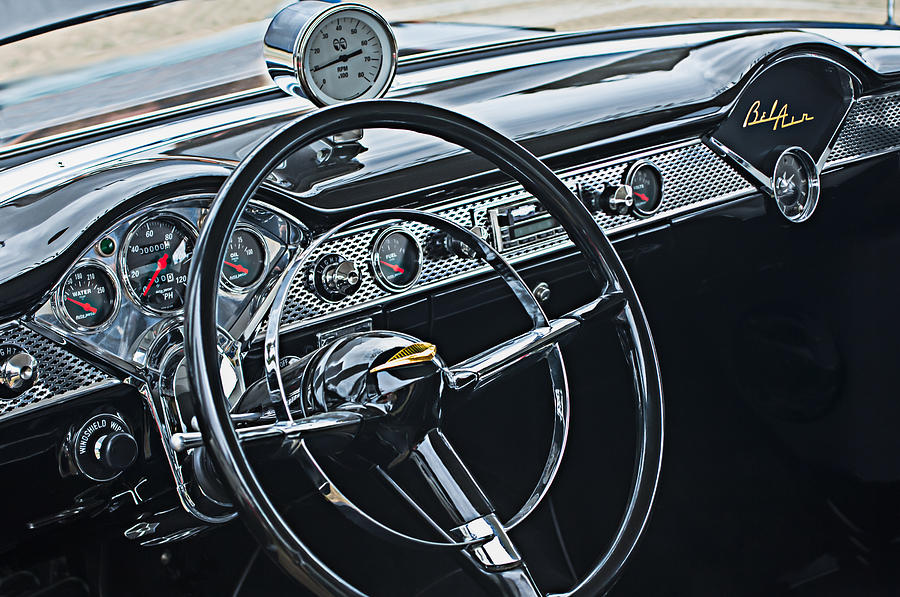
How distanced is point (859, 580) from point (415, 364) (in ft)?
4.86

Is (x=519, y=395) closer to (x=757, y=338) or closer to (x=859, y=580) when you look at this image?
(x=757, y=338)

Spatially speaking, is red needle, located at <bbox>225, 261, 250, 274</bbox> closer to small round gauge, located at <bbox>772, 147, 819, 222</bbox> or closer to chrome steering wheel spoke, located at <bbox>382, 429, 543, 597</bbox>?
chrome steering wheel spoke, located at <bbox>382, 429, 543, 597</bbox>

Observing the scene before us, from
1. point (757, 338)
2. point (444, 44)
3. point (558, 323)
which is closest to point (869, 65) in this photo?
point (757, 338)

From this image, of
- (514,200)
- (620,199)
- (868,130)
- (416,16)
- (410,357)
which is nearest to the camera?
(410,357)

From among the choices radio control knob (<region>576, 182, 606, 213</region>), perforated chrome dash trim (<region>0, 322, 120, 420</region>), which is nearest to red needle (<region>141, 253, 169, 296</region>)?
perforated chrome dash trim (<region>0, 322, 120, 420</region>)

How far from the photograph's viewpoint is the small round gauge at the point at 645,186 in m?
1.79

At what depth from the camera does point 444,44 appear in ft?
6.56

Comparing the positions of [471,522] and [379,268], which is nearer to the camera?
[471,522]

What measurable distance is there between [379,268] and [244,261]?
222 mm

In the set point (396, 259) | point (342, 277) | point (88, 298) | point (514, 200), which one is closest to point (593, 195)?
point (514, 200)

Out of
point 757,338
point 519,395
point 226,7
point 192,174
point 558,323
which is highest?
point 226,7

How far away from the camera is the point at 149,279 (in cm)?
128

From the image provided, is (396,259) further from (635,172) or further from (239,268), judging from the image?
(635,172)

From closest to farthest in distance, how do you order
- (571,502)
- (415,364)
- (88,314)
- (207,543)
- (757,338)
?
(415,364) → (88,314) → (207,543) → (571,502) → (757,338)
